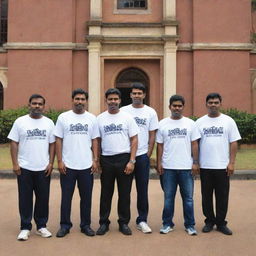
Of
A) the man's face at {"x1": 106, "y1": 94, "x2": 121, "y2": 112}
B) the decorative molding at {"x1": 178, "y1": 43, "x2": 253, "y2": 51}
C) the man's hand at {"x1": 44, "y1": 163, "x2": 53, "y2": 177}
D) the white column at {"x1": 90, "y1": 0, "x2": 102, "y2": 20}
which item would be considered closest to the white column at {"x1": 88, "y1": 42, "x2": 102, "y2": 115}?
the white column at {"x1": 90, "y1": 0, "x2": 102, "y2": 20}

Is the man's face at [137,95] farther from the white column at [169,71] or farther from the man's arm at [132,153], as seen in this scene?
the white column at [169,71]

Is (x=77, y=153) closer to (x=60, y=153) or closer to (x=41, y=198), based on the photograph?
(x=60, y=153)

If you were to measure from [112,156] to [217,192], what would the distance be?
5.25 ft

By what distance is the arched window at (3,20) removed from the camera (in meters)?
18.3

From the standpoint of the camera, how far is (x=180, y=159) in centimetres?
521

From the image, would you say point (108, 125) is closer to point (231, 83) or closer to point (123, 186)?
point (123, 186)

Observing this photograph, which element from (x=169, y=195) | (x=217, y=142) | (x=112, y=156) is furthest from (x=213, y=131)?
(x=112, y=156)

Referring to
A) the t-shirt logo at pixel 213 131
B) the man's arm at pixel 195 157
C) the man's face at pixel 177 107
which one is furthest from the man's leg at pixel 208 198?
the man's face at pixel 177 107

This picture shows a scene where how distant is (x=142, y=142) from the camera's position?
5.43 metres

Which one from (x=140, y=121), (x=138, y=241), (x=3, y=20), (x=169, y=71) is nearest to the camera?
(x=138, y=241)

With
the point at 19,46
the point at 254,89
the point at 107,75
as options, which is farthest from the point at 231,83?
the point at 19,46

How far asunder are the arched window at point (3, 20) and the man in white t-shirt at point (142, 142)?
14.8 metres

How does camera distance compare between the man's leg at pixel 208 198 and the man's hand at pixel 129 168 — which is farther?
the man's leg at pixel 208 198

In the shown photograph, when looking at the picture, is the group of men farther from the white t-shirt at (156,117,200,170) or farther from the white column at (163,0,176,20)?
the white column at (163,0,176,20)
